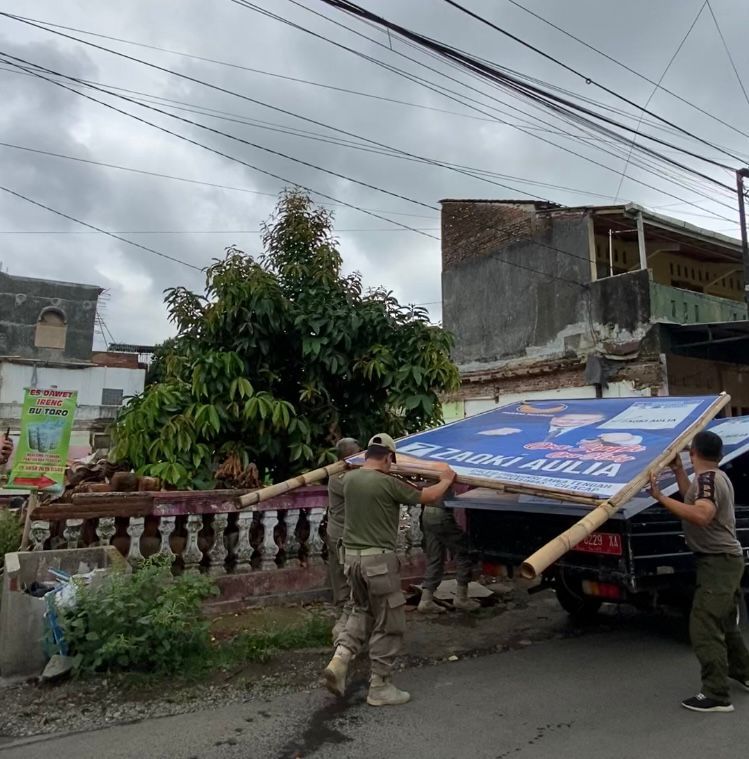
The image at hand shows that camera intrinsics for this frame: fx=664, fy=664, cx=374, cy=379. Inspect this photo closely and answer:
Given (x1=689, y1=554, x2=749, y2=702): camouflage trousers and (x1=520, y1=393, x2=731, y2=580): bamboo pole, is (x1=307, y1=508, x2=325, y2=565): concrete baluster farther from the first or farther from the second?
(x1=689, y1=554, x2=749, y2=702): camouflage trousers

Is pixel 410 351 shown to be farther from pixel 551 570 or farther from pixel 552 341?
pixel 552 341

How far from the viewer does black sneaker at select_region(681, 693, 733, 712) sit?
12.7 feet

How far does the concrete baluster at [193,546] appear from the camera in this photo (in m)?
5.69

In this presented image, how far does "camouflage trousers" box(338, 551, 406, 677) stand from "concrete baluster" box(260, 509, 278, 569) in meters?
2.03

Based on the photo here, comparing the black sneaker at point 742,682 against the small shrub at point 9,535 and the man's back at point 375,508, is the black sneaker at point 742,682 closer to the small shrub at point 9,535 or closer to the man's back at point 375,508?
the man's back at point 375,508

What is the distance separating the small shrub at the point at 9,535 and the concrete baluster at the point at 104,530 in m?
0.68

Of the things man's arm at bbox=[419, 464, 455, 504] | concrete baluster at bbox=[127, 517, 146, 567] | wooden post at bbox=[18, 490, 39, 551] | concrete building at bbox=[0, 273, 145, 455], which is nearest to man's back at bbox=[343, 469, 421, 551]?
man's arm at bbox=[419, 464, 455, 504]

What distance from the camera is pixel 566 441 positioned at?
471 cm

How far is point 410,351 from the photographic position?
292 inches

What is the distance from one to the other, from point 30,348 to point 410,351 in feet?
92.2

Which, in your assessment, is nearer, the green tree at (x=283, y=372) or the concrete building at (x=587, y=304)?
the green tree at (x=283, y=372)

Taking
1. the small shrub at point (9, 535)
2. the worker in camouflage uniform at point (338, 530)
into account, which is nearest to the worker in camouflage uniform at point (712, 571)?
the worker in camouflage uniform at point (338, 530)

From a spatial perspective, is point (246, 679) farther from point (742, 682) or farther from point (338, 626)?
point (742, 682)

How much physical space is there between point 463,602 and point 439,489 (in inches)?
115
